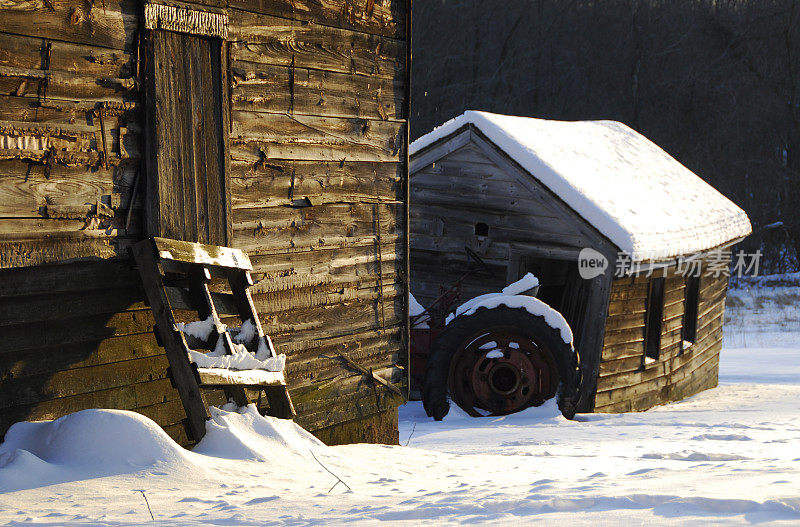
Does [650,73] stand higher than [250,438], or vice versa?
[650,73]

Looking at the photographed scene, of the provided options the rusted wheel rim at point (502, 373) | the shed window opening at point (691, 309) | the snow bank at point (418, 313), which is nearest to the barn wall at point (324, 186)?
the rusted wheel rim at point (502, 373)

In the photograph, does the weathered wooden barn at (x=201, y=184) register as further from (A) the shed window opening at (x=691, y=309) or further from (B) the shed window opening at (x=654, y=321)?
(A) the shed window opening at (x=691, y=309)

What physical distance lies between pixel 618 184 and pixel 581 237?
2215mm

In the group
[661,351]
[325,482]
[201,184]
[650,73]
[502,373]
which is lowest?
[661,351]

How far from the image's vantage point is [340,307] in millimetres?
6812

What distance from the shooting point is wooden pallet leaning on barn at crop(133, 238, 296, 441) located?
4.78 metres

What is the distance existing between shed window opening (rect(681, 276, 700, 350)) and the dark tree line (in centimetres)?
1846

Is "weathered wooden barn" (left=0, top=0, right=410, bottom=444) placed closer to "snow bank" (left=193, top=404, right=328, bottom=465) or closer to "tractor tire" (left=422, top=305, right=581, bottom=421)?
"snow bank" (left=193, top=404, right=328, bottom=465)

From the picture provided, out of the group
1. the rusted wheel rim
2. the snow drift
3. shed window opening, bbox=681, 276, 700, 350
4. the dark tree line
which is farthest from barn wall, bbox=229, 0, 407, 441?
the dark tree line

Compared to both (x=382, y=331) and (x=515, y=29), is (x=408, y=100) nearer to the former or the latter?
(x=382, y=331)

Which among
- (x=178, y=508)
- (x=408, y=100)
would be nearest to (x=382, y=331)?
(x=408, y=100)

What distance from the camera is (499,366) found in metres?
9.86

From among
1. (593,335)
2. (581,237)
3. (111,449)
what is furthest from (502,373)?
(111,449)

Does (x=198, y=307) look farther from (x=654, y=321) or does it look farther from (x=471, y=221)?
(x=654, y=321)
